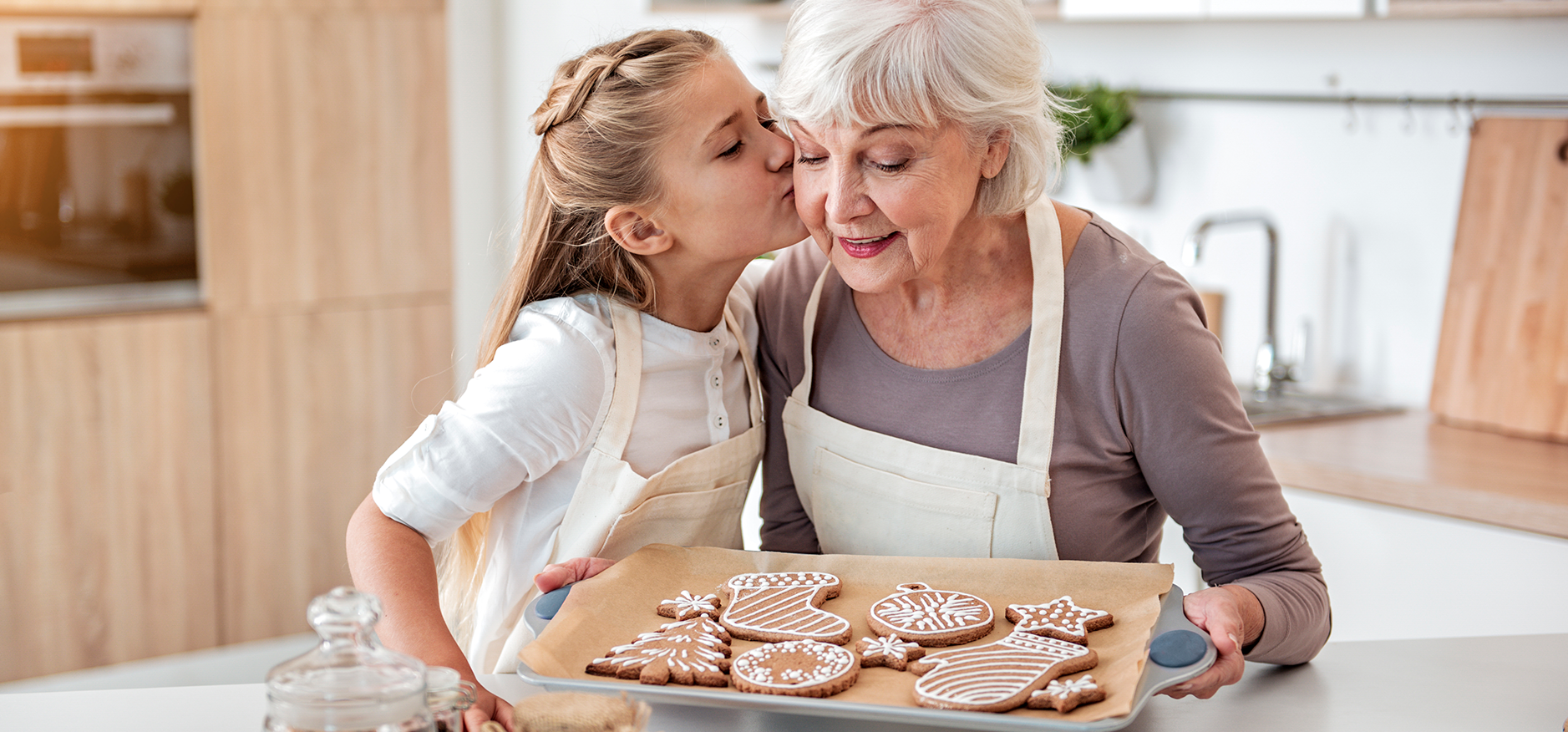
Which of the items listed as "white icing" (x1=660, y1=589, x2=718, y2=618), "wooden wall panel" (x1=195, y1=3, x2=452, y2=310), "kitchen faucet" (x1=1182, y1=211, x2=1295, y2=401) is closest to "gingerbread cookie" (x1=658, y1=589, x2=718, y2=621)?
"white icing" (x1=660, y1=589, x2=718, y2=618)

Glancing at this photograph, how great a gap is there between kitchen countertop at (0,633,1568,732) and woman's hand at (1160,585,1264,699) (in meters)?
0.03

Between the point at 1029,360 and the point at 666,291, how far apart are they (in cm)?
38

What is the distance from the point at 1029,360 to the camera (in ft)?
4.23

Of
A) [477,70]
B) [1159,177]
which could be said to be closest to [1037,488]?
[1159,177]

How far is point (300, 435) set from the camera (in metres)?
3.21

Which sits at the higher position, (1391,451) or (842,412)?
(842,412)

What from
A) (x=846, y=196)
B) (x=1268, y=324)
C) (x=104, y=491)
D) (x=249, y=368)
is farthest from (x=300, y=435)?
(x=846, y=196)

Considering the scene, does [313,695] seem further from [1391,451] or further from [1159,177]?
[1159,177]

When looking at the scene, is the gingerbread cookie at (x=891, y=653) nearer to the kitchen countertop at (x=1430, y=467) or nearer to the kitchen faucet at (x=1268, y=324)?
the kitchen countertop at (x=1430, y=467)

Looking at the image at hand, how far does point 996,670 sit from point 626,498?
444 mm

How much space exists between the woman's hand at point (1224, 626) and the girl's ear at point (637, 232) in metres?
0.62

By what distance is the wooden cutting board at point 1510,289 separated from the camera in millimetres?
2086

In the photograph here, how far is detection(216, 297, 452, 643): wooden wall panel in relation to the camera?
313 centimetres

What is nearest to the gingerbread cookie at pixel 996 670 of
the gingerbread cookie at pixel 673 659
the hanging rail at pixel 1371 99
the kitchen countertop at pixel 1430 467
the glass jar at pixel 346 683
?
the gingerbread cookie at pixel 673 659
